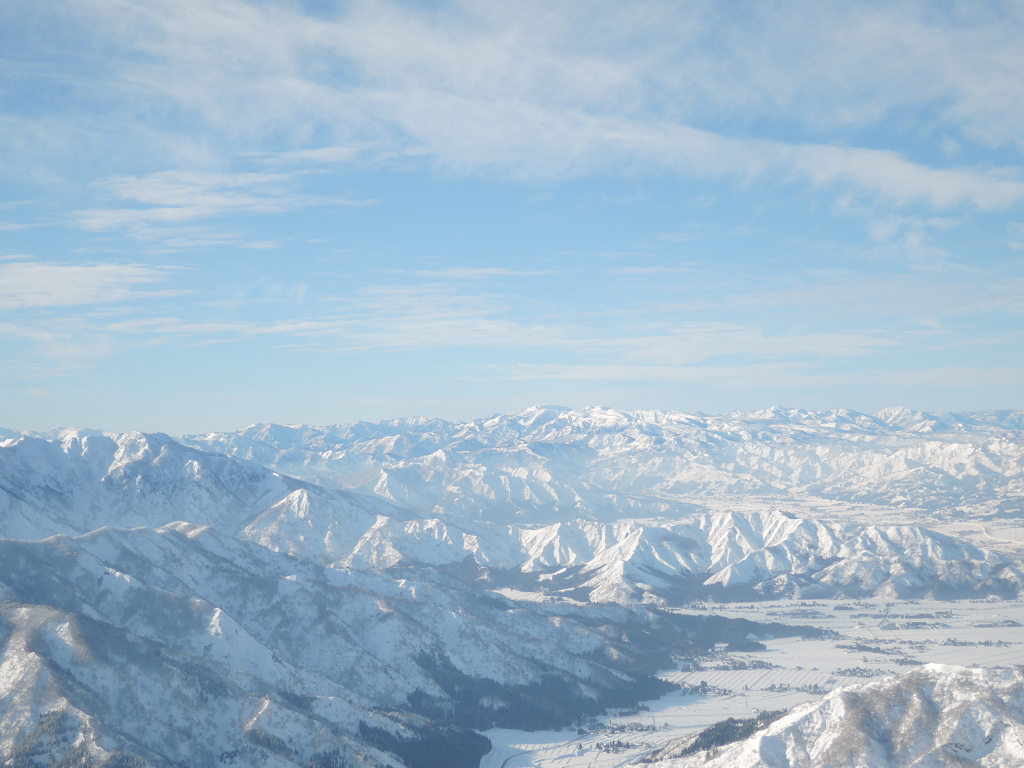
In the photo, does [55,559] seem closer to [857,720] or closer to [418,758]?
[418,758]

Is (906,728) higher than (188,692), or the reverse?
(188,692)

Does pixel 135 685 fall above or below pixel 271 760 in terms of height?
above

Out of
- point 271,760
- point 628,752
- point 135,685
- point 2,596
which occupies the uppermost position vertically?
point 2,596

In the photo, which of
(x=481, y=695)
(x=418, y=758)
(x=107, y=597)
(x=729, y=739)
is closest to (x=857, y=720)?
(x=729, y=739)

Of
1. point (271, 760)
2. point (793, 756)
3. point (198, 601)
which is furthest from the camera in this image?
point (198, 601)

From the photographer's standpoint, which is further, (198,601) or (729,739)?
(198,601)

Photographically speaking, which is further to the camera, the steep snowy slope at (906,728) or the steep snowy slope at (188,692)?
the steep snowy slope at (188,692)

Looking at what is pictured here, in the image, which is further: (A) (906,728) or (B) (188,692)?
(B) (188,692)

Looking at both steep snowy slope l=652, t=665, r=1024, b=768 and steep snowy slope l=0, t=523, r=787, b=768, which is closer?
steep snowy slope l=652, t=665, r=1024, b=768
